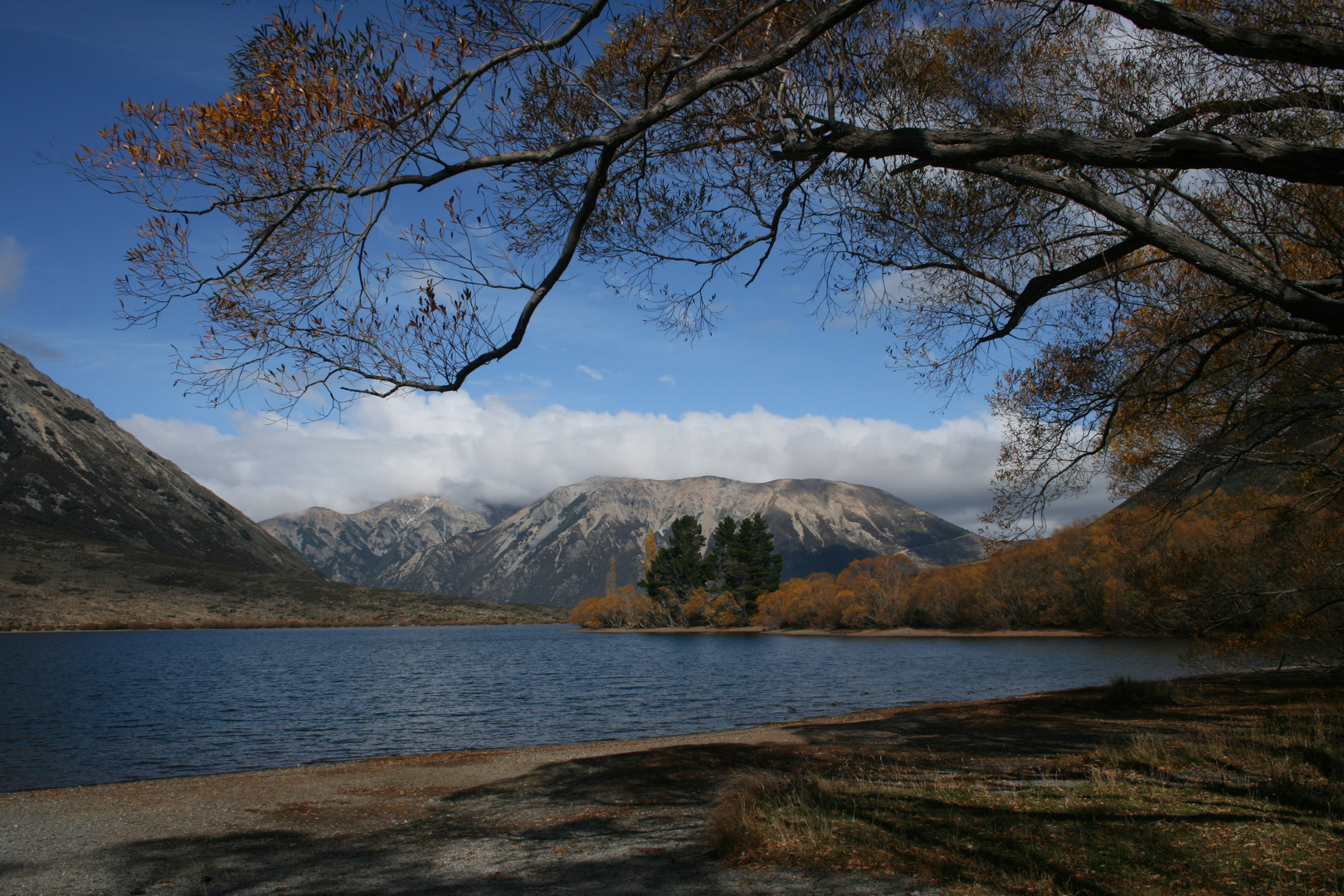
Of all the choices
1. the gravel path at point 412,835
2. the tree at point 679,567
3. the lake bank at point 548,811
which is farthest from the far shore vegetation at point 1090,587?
the gravel path at point 412,835

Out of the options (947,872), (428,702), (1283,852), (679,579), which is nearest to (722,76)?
(947,872)

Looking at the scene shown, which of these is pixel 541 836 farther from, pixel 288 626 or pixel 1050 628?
pixel 288 626

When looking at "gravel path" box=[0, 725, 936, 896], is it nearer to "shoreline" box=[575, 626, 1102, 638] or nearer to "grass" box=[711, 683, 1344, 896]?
"grass" box=[711, 683, 1344, 896]

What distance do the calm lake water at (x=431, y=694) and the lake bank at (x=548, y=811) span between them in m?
6.16

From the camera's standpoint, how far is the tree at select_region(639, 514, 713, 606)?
119000 millimetres

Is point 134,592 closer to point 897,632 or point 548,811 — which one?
point 897,632

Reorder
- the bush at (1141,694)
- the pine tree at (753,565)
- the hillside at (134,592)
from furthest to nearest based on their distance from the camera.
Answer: the hillside at (134,592) < the pine tree at (753,565) < the bush at (1141,694)

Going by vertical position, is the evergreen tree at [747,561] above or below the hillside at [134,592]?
above

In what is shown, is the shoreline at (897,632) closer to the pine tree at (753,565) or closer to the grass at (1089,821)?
the pine tree at (753,565)

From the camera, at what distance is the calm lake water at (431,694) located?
23.6m

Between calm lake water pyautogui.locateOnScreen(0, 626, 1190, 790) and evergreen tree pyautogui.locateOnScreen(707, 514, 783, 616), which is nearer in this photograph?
calm lake water pyautogui.locateOnScreen(0, 626, 1190, 790)

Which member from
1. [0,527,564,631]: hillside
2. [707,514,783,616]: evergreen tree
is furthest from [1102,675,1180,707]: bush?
[0,527,564,631]: hillside

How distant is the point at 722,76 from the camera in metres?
5.34

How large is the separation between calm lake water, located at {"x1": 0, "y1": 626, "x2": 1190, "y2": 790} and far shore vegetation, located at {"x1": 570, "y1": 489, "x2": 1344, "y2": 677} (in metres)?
8.43
